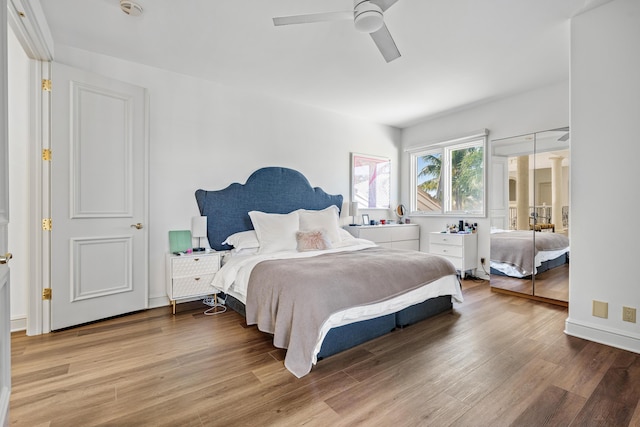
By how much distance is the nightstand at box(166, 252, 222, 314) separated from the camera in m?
3.04

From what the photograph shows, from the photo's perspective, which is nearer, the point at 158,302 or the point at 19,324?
the point at 19,324

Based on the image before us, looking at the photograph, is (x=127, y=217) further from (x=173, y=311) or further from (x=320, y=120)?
(x=320, y=120)

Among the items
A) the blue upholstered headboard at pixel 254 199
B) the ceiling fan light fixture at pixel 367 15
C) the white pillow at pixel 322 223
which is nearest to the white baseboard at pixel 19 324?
the blue upholstered headboard at pixel 254 199

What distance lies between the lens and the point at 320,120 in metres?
4.66

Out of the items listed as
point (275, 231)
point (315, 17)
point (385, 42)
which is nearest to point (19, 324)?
point (275, 231)

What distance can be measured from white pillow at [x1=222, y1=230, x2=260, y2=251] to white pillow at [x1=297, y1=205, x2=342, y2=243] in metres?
0.61

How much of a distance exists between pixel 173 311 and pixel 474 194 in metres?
4.40

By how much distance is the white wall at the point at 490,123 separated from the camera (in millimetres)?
3768

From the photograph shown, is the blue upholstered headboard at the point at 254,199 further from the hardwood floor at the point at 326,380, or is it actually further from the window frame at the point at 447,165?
the window frame at the point at 447,165

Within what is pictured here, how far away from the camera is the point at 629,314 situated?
2.28 m

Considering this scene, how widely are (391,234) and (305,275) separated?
10.1 feet

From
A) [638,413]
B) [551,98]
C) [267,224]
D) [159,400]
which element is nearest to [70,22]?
[267,224]

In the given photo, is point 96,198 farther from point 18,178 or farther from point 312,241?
point 312,241

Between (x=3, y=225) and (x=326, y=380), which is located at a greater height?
(x=3, y=225)
